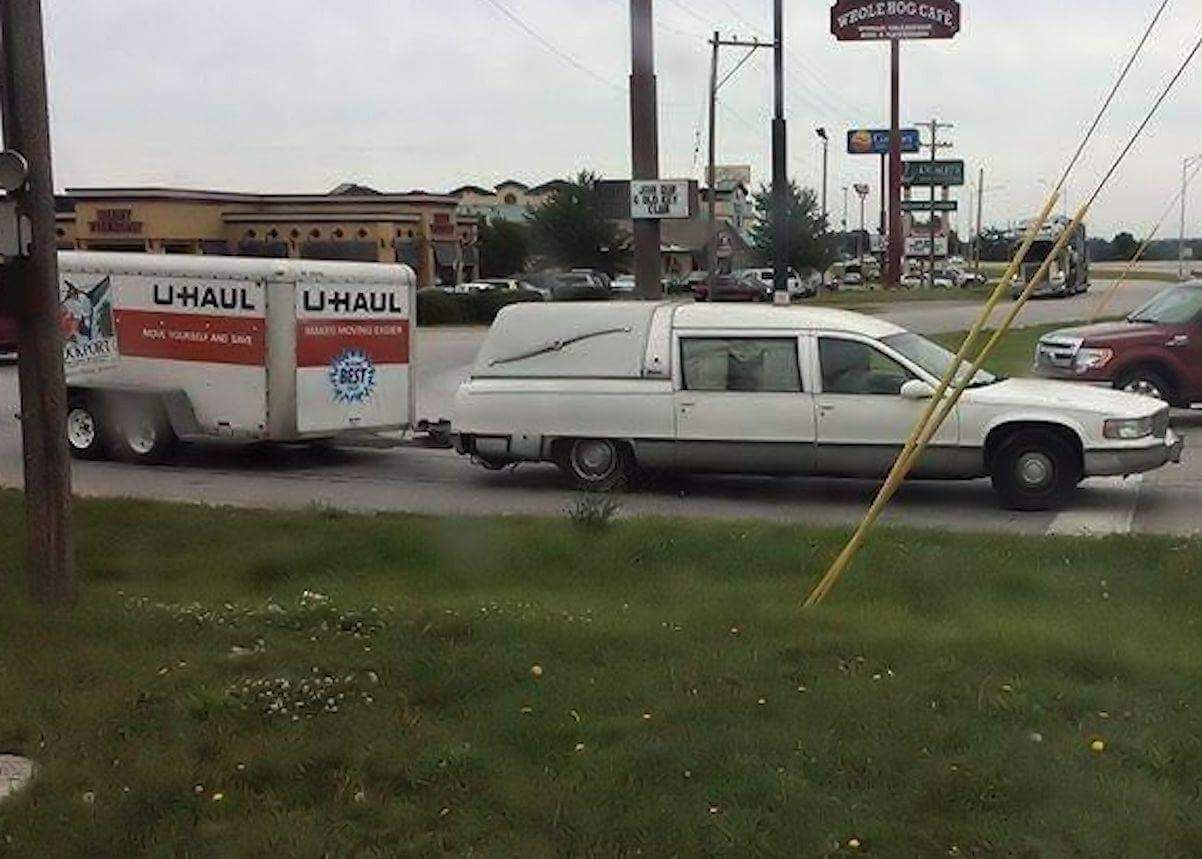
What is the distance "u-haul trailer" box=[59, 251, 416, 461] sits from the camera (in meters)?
13.8

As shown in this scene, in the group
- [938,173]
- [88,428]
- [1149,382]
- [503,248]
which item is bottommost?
[88,428]

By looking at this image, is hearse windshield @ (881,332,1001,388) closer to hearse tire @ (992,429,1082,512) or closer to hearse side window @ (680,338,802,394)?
hearse tire @ (992,429,1082,512)

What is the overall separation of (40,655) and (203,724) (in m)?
1.25

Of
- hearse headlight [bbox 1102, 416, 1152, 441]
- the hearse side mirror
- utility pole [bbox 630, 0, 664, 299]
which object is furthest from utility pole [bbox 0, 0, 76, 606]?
utility pole [bbox 630, 0, 664, 299]

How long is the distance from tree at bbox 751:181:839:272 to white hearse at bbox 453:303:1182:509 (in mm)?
62337

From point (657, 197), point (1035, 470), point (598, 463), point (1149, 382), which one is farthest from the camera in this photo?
point (657, 197)

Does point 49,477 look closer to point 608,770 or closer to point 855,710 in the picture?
point 608,770

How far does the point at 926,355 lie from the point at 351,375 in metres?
5.55

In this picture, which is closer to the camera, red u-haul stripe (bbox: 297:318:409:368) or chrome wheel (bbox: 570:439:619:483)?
chrome wheel (bbox: 570:439:619:483)

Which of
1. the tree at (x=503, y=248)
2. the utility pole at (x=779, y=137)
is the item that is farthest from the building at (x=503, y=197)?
the utility pole at (x=779, y=137)

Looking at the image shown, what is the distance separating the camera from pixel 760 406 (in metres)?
11.9

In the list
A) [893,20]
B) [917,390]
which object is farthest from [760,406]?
[893,20]

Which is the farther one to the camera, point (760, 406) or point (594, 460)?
point (594, 460)

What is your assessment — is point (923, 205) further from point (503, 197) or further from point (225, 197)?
point (225, 197)
